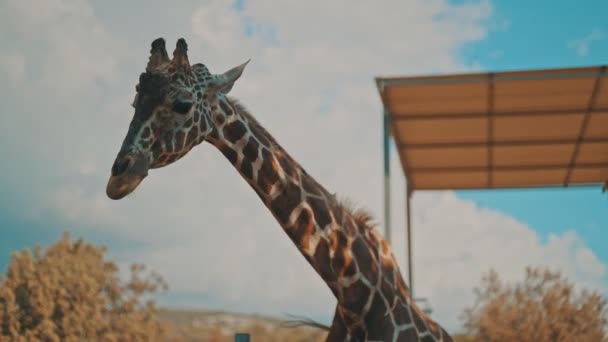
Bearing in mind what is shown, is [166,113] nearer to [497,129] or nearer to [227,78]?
[227,78]

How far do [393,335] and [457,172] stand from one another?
9.07 metres

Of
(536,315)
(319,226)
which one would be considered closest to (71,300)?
(536,315)

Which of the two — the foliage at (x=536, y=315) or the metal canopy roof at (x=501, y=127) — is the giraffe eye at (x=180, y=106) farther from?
the foliage at (x=536, y=315)

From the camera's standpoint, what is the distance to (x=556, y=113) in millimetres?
11117

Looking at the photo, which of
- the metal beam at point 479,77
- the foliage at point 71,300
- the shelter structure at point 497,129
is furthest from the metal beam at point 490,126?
the foliage at point 71,300

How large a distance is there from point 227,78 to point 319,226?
43.5 inches

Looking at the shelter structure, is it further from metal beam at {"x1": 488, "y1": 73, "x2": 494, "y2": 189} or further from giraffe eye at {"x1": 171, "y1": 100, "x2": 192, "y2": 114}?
giraffe eye at {"x1": 171, "y1": 100, "x2": 192, "y2": 114}

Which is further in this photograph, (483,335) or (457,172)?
(483,335)

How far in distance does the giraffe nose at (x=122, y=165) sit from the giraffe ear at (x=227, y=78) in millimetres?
882

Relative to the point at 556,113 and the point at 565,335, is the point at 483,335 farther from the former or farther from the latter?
the point at 556,113

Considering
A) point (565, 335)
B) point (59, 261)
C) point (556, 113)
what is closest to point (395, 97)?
point (556, 113)

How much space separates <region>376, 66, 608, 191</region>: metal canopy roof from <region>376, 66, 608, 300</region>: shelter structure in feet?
0.04

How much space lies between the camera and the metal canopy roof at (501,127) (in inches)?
385

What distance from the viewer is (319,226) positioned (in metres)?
4.94
